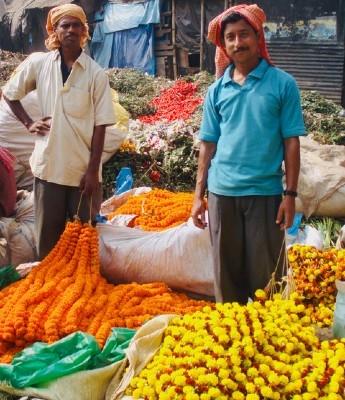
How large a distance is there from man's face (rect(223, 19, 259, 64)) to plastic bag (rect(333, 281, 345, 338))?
124cm

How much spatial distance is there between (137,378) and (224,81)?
5.19 feet

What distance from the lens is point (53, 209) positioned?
3840 millimetres

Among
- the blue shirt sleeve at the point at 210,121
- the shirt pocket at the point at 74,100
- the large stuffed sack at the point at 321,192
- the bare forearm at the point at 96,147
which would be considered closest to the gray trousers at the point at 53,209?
the bare forearm at the point at 96,147

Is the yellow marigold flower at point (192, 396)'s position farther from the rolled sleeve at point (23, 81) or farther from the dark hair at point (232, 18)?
the rolled sleeve at point (23, 81)

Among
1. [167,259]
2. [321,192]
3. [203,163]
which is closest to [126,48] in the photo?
[321,192]

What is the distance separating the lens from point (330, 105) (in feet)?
30.5

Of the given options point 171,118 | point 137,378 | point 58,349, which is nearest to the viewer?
point 137,378

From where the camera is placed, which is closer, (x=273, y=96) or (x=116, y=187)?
(x=273, y=96)

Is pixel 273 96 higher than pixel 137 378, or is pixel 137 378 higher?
pixel 273 96

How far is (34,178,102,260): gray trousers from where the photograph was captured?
3811 millimetres

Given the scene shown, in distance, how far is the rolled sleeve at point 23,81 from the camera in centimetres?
378

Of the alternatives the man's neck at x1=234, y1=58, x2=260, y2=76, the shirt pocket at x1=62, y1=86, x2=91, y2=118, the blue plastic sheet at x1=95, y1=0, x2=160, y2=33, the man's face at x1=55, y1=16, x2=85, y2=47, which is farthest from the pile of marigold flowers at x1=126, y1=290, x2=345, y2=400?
the blue plastic sheet at x1=95, y1=0, x2=160, y2=33

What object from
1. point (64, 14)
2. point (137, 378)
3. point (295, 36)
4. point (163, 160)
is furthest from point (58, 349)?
point (295, 36)

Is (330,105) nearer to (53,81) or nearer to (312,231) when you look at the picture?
(312,231)
